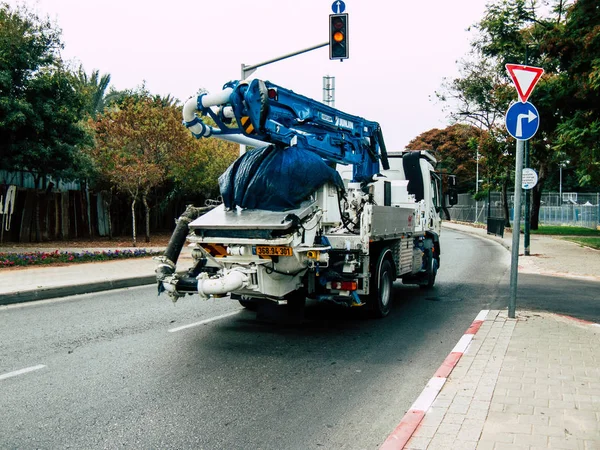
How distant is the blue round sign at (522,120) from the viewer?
26.0 feet

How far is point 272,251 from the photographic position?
696 cm

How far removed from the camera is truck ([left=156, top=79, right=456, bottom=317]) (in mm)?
7066

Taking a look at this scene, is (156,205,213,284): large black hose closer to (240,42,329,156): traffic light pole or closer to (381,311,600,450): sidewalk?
(381,311,600,450): sidewalk

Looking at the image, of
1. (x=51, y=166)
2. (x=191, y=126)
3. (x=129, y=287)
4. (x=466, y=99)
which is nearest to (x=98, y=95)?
(x=51, y=166)

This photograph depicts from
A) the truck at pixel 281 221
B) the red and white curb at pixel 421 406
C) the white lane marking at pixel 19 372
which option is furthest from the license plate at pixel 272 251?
the white lane marking at pixel 19 372

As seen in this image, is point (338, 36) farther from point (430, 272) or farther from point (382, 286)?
point (382, 286)

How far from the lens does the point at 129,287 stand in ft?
40.8

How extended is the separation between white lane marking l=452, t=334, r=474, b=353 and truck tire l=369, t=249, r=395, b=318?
1.74m

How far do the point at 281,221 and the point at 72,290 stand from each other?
6.26m

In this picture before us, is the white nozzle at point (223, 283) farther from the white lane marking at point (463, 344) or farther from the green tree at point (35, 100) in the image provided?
the green tree at point (35, 100)

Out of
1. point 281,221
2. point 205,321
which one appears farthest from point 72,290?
point 281,221

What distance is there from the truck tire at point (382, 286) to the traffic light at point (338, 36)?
6812 millimetres

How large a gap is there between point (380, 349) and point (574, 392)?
2503 mm

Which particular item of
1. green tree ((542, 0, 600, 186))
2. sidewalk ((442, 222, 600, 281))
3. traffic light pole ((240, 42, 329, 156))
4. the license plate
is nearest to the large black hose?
the license plate
